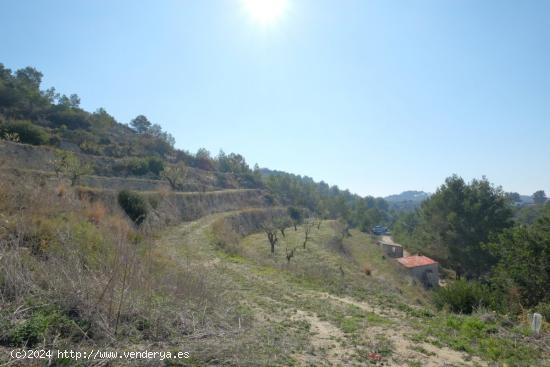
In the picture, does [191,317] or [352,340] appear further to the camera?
[352,340]

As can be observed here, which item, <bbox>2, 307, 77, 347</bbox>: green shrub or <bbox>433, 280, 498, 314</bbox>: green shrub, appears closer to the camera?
<bbox>2, 307, 77, 347</bbox>: green shrub

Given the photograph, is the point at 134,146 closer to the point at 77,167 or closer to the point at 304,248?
the point at 77,167

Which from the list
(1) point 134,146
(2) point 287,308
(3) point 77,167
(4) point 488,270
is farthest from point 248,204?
(2) point 287,308

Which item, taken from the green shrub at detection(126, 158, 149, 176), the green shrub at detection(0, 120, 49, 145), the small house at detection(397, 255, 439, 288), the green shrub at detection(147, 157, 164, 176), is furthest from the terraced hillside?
the green shrub at detection(147, 157, 164, 176)

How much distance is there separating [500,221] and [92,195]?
4069cm

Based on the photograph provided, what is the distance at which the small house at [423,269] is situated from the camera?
114ft

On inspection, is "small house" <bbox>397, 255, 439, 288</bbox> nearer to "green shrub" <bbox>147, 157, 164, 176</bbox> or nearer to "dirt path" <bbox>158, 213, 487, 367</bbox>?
"dirt path" <bbox>158, 213, 487, 367</bbox>

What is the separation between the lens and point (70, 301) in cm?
467

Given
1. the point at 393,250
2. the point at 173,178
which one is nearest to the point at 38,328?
the point at 173,178

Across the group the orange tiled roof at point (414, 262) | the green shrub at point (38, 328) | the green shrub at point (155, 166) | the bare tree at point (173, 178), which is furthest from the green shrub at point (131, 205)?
the orange tiled roof at point (414, 262)

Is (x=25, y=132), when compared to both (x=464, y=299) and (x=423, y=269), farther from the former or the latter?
(x=423, y=269)

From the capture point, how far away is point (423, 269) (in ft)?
119

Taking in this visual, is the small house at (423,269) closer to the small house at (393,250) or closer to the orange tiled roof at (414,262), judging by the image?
the orange tiled roof at (414,262)

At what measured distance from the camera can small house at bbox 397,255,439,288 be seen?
114 feet
